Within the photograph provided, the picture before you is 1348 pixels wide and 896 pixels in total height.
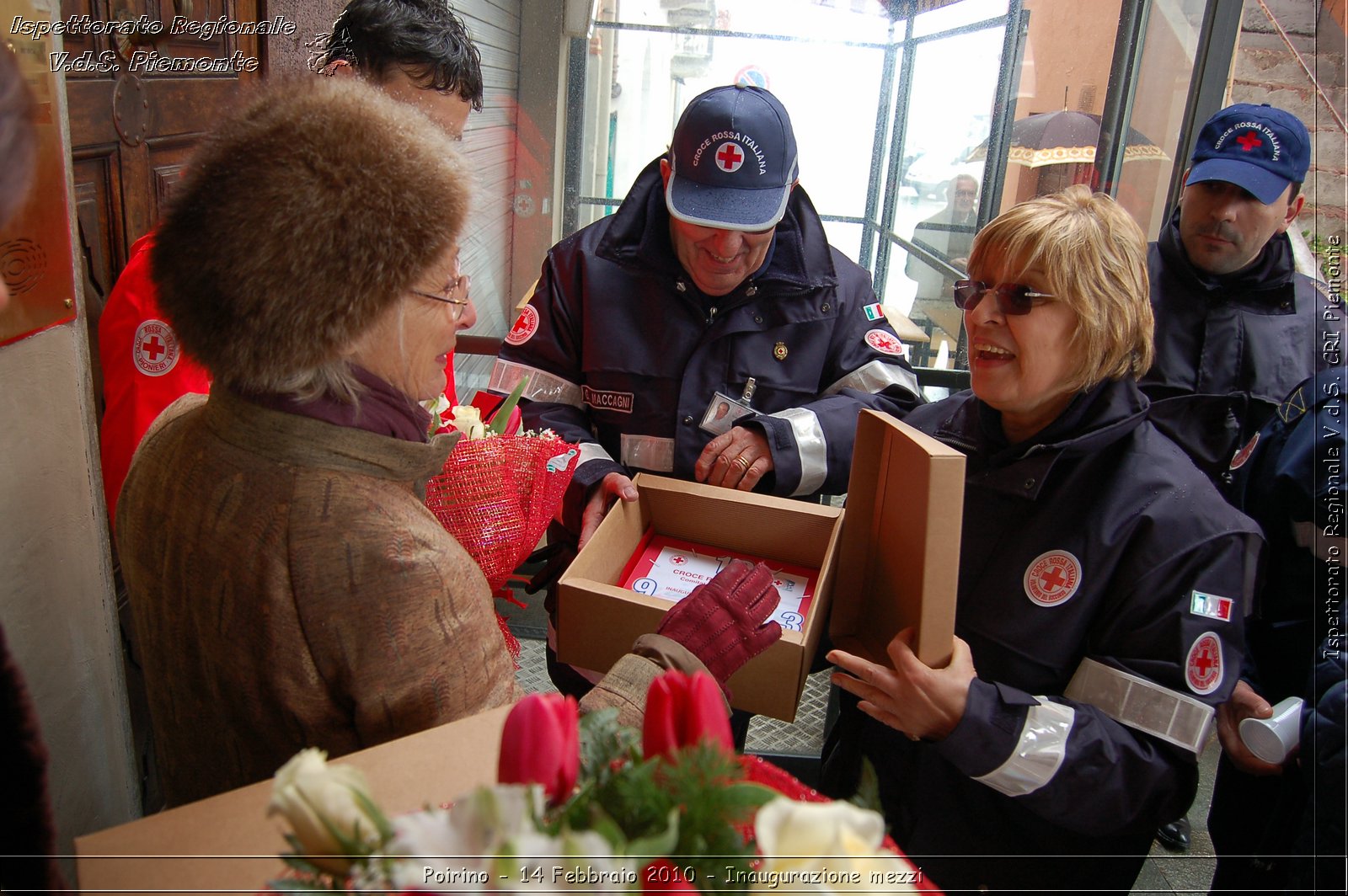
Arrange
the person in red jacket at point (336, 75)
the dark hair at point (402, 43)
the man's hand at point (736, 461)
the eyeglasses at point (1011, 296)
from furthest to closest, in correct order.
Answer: the dark hair at point (402, 43)
the man's hand at point (736, 461)
the person in red jacket at point (336, 75)
the eyeglasses at point (1011, 296)

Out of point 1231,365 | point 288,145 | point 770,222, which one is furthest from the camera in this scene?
point 1231,365

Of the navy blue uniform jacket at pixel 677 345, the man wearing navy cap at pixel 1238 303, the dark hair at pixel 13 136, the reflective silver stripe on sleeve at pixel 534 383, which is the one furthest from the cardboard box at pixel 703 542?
the man wearing navy cap at pixel 1238 303

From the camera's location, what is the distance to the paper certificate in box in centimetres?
194

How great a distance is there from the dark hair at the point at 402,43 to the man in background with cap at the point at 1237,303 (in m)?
2.43

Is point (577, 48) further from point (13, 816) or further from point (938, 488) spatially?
point (13, 816)

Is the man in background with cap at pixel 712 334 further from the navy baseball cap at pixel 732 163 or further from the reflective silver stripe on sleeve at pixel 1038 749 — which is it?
the reflective silver stripe on sleeve at pixel 1038 749

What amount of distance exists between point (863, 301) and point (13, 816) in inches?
87.6

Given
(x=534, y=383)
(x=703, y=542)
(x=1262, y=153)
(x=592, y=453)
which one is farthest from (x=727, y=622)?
(x=1262, y=153)

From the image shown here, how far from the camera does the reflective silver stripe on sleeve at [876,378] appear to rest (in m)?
2.46

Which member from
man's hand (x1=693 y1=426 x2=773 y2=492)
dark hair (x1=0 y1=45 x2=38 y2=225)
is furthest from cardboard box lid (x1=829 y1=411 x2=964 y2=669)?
dark hair (x1=0 y1=45 x2=38 y2=225)

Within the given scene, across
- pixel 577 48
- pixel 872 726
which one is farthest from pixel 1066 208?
pixel 577 48

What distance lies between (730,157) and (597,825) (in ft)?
6.27

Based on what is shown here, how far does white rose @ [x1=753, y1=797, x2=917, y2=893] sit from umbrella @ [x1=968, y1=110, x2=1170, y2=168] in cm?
452

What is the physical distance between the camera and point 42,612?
171 centimetres
